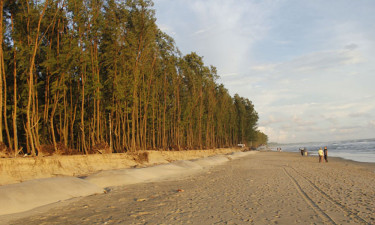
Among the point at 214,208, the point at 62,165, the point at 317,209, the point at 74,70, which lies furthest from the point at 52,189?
the point at 74,70

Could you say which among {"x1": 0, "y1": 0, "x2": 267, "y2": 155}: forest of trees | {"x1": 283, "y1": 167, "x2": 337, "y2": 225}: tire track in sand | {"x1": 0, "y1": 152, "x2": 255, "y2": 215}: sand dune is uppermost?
{"x1": 0, "y1": 0, "x2": 267, "y2": 155}: forest of trees

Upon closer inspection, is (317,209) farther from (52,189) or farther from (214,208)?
(52,189)

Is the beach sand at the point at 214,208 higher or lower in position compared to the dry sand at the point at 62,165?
lower

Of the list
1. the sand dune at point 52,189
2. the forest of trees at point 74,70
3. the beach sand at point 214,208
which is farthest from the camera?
the forest of trees at point 74,70

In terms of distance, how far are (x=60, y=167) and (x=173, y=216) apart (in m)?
10.7

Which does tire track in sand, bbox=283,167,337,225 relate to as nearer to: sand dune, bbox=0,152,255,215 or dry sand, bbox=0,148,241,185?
sand dune, bbox=0,152,255,215

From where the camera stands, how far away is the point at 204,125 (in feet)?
186

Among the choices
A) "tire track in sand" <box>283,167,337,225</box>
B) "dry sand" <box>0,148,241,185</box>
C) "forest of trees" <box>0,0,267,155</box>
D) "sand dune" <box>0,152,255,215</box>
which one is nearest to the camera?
"tire track in sand" <box>283,167,337,225</box>

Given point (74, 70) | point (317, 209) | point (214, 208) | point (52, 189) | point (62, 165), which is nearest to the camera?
point (317, 209)

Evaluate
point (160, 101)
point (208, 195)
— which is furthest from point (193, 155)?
point (208, 195)

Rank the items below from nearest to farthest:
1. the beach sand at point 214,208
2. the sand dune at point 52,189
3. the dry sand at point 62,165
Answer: the beach sand at point 214,208, the sand dune at point 52,189, the dry sand at point 62,165

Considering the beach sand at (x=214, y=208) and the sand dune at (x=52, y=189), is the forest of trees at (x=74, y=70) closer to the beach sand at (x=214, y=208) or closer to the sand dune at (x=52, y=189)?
the sand dune at (x=52, y=189)

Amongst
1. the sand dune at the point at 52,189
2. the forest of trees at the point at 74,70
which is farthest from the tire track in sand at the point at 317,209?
the forest of trees at the point at 74,70

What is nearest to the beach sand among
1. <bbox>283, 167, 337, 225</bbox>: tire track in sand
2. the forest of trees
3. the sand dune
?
<bbox>283, 167, 337, 225</bbox>: tire track in sand
